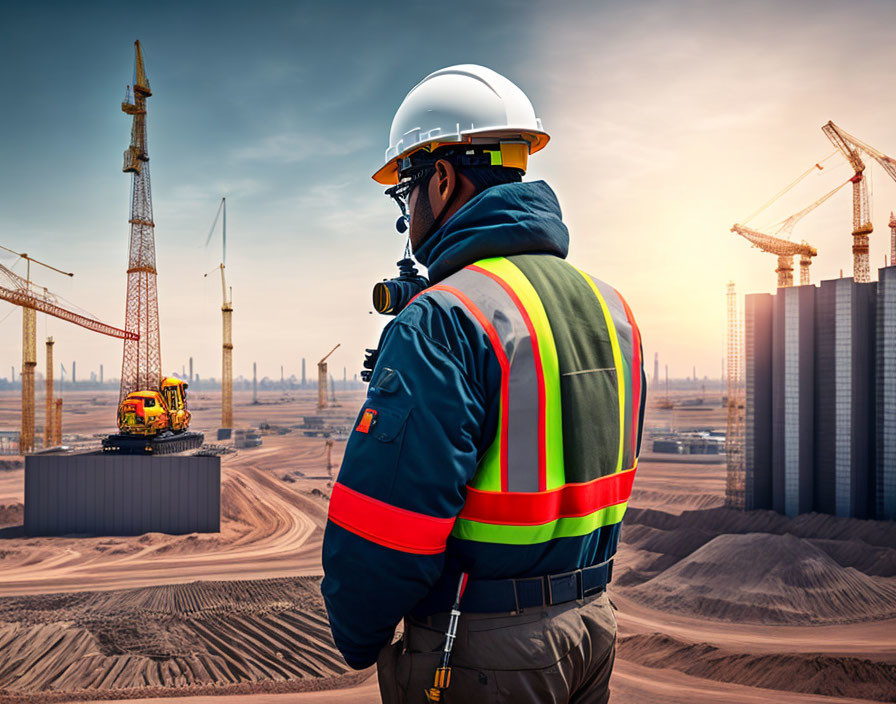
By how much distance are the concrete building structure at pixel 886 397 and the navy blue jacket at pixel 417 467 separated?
2531cm

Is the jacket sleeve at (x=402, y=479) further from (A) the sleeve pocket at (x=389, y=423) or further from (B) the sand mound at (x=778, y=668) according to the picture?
(B) the sand mound at (x=778, y=668)

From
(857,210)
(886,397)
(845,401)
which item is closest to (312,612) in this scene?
(845,401)

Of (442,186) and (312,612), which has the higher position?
(442,186)

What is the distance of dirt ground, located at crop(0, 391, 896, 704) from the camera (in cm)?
1290

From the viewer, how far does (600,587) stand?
2.08 metres

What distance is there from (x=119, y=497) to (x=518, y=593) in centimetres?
2891

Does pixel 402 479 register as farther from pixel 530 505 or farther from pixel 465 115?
pixel 465 115

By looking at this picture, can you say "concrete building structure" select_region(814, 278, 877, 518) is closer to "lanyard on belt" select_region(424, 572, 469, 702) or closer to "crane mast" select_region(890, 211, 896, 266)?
"crane mast" select_region(890, 211, 896, 266)

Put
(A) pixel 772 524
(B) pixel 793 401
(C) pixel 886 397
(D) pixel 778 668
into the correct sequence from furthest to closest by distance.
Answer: (B) pixel 793 401 < (A) pixel 772 524 < (C) pixel 886 397 < (D) pixel 778 668

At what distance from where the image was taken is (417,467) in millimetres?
1648

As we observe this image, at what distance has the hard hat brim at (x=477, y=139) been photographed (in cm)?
231

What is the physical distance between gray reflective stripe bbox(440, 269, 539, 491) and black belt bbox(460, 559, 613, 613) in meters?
0.29

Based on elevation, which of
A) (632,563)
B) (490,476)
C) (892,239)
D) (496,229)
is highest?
(892,239)

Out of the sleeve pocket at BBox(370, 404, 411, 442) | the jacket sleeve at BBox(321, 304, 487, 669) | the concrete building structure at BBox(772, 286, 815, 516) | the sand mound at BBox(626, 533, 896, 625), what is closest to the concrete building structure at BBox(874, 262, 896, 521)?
the concrete building structure at BBox(772, 286, 815, 516)
